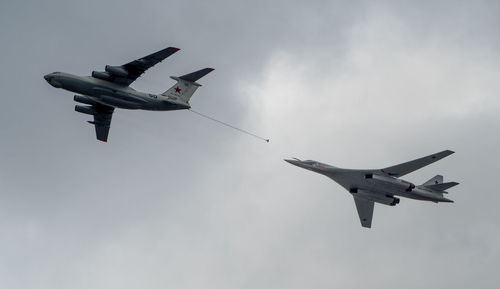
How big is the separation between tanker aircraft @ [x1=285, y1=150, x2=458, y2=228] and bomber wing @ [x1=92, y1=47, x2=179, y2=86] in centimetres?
1343

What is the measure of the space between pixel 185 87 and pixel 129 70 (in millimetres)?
4551

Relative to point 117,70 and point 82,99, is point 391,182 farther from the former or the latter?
point 82,99

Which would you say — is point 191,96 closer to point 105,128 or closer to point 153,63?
point 153,63

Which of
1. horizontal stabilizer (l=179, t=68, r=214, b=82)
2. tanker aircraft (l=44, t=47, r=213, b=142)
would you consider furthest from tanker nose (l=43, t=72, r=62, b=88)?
horizontal stabilizer (l=179, t=68, r=214, b=82)

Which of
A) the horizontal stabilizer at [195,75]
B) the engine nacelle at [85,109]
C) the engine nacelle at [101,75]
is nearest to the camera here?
the engine nacelle at [101,75]

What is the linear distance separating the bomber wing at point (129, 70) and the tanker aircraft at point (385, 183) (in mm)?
13427

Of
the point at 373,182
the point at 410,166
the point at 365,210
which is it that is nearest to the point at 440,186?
the point at 410,166

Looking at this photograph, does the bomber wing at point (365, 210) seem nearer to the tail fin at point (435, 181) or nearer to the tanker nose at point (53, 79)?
the tail fin at point (435, 181)

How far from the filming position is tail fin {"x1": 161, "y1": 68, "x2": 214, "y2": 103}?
47.5 m

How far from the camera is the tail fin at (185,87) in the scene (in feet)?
156

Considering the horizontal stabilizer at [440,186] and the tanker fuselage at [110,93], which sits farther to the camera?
the horizontal stabilizer at [440,186]

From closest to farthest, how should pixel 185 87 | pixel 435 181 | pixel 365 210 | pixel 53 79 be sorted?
pixel 53 79
pixel 185 87
pixel 435 181
pixel 365 210

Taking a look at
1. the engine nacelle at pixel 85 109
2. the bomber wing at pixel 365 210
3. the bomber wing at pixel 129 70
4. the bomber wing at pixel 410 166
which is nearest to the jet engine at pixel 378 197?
the bomber wing at pixel 365 210

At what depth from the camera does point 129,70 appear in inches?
1839
